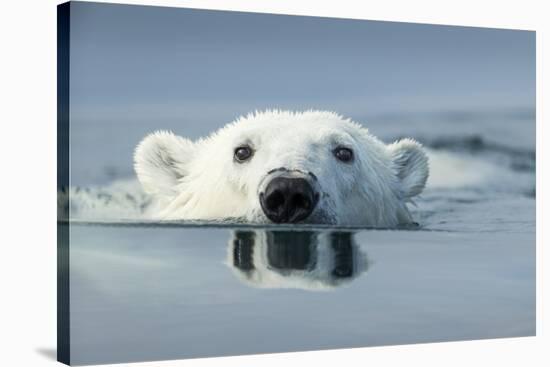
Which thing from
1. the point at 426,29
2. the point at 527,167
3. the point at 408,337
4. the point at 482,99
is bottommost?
the point at 408,337

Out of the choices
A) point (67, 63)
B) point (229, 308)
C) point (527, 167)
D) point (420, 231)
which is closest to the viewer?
point (67, 63)

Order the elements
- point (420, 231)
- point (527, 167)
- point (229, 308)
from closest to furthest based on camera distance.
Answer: point (229, 308), point (420, 231), point (527, 167)

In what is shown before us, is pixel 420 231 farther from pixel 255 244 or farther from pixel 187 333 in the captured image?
pixel 187 333

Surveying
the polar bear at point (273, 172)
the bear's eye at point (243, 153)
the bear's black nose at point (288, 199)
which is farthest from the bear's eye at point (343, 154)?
the bear's eye at point (243, 153)

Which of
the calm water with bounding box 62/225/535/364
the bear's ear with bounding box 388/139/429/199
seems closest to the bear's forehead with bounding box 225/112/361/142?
the bear's ear with bounding box 388/139/429/199

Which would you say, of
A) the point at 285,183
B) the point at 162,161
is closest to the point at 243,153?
the point at 285,183

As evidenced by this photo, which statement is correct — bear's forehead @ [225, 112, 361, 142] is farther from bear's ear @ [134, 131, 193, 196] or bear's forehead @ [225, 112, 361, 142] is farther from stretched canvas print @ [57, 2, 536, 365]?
bear's ear @ [134, 131, 193, 196]

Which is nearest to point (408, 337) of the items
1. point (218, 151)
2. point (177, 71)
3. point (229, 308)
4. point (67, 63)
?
point (229, 308)
